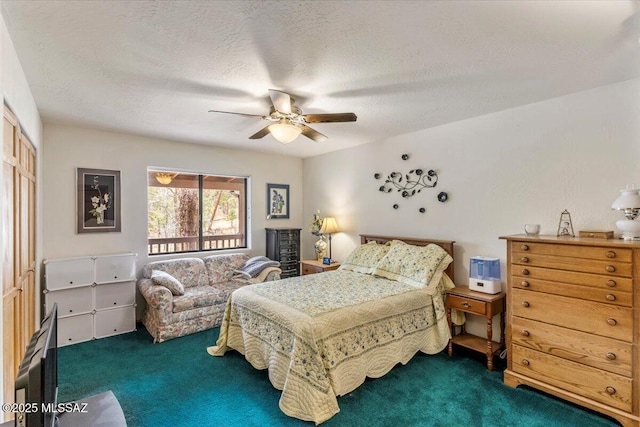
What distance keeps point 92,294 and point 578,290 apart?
4806 millimetres

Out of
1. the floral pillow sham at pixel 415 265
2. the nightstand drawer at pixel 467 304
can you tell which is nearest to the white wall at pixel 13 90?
the floral pillow sham at pixel 415 265

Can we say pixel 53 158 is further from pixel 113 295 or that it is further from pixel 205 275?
pixel 205 275

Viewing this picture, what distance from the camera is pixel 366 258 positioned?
4090mm

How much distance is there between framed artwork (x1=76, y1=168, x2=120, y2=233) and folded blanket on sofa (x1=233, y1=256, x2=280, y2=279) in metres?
1.69

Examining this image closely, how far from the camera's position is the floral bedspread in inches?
92.4

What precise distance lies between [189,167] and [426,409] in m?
4.18

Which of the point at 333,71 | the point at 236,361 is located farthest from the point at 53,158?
the point at 333,71

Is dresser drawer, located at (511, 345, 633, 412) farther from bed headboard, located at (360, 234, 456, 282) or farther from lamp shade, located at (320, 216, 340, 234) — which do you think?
lamp shade, located at (320, 216, 340, 234)

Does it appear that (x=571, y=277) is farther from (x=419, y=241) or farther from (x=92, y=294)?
(x=92, y=294)

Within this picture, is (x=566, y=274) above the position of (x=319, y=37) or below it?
below

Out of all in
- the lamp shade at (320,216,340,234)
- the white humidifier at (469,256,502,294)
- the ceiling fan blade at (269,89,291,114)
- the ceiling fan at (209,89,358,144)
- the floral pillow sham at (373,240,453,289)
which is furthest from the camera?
the lamp shade at (320,216,340,234)

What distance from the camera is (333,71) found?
2.33 m

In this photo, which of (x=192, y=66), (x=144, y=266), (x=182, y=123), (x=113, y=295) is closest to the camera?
(x=192, y=66)

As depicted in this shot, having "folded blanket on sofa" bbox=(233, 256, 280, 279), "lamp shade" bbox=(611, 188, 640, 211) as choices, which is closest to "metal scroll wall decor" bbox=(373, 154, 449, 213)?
"lamp shade" bbox=(611, 188, 640, 211)
